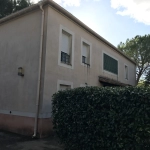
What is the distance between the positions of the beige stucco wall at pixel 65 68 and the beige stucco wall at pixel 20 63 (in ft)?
1.98

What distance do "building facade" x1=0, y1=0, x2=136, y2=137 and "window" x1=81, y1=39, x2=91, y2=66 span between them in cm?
14

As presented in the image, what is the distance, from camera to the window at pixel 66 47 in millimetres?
9656

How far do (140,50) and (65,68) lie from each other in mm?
20512

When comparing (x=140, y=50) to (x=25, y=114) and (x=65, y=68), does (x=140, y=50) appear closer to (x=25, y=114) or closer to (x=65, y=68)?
(x=65, y=68)

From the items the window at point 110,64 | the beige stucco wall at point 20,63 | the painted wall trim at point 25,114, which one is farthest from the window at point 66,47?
the window at point 110,64

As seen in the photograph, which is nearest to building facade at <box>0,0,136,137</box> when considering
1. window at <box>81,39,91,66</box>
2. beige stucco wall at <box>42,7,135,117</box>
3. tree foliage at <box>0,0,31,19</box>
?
beige stucco wall at <box>42,7,135,117</box>

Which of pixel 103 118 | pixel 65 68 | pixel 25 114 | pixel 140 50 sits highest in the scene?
pixel 140 50

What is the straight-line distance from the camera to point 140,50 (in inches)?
1038

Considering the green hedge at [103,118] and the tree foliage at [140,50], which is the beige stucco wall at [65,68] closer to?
the green hedge at [103,118]

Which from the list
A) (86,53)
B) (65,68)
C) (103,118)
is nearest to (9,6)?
(86,53)

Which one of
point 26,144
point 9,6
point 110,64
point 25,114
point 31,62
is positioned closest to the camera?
point 26,144

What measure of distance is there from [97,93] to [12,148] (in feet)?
12.2

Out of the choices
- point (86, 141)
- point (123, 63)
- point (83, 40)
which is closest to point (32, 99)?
point (86, 141)

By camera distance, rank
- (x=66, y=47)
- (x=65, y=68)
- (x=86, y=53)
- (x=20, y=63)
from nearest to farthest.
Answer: (x=20, y=63) < (x=65, y=68) < (x=66, y=47) < (x=86, y=53)
